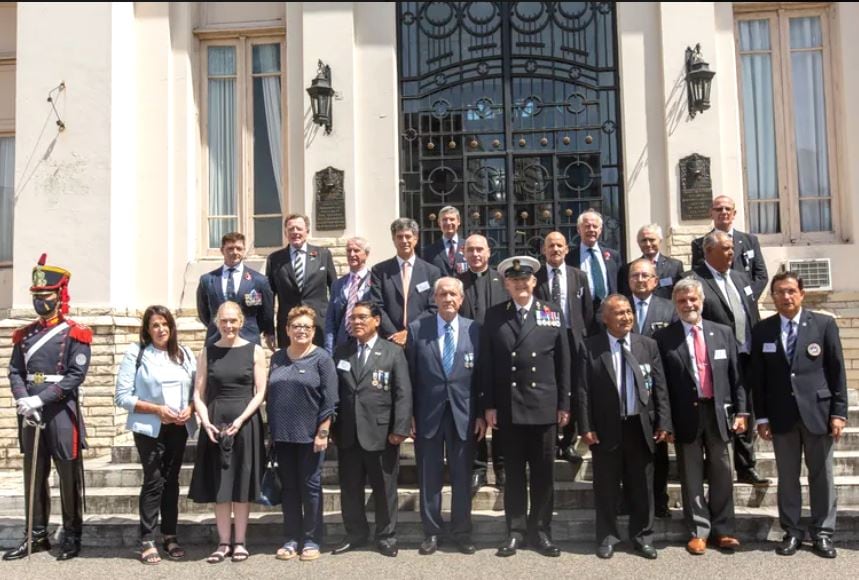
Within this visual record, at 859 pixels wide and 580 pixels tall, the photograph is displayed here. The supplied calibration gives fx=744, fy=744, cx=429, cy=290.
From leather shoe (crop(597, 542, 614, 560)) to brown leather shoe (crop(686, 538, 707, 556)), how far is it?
0.53m

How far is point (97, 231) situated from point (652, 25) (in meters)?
6.70

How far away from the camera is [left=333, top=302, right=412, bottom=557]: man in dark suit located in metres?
5.19

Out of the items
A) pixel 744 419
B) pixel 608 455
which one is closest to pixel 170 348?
pixel 608 455

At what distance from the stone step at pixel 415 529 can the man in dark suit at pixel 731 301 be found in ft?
1.22

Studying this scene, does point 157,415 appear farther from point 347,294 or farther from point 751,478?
point 751,478

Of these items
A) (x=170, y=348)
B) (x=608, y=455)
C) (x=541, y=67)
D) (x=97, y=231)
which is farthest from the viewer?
(x=541, y=67)

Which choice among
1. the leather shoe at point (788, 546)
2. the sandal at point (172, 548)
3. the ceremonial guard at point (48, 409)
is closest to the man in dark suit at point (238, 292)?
the ceremonial guard at point (48, 409)

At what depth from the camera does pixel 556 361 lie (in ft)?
17.2

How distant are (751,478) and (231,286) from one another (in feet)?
14.6

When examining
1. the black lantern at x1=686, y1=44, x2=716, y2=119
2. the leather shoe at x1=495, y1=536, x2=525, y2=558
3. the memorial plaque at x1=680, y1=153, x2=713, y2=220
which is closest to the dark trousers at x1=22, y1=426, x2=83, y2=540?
the leather shoe at x1=495, y1=536, x2=525, y2=558

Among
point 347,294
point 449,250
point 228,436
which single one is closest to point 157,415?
point 228,436

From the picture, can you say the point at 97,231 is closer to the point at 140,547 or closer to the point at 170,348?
the point at 170,348

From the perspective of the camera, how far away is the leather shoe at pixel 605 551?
16.4 feet

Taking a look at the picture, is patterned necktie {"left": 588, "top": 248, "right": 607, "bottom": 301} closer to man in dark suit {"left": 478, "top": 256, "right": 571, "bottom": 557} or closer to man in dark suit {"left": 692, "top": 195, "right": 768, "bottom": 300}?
man in dark suit {"left": 692, "top": 195, "right": 768, "bottom": 300}
